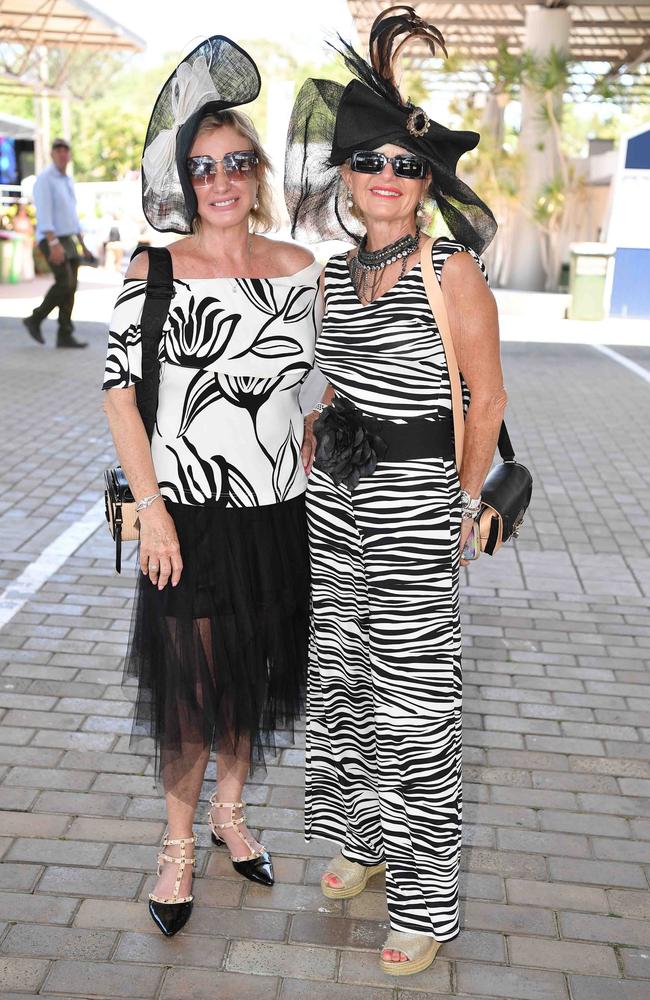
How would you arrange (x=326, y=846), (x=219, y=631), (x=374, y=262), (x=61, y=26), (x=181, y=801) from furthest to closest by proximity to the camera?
(x=61, y=26), (x=326, y=846), (x=181, y=801), (x=219, y=631), (x=374, y=262)

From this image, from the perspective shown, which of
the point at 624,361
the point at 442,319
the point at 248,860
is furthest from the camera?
the point at 624,361

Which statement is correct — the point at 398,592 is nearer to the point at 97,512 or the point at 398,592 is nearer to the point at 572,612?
the point at 572,612

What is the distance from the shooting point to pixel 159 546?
2637mm

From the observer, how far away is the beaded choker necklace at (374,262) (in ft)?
8.14

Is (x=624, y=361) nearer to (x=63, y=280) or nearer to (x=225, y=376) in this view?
(x=63, y=280)

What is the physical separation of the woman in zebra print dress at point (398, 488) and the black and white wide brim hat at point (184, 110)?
0.61ft

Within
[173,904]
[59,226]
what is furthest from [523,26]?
[173,904]

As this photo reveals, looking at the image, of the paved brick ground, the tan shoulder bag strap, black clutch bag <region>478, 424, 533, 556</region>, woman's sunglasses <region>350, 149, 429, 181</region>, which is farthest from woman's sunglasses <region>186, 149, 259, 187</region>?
the paved brick ground

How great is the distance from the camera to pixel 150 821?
328 cm

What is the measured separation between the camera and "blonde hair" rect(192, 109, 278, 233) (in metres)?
2.58

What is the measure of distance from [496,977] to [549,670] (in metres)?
1.99

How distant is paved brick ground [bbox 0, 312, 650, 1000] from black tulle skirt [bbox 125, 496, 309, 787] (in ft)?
1.45

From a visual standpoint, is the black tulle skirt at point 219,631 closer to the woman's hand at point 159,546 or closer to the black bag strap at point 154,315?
the woman's hand at point 159,546

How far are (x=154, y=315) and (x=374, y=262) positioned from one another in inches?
21.3
